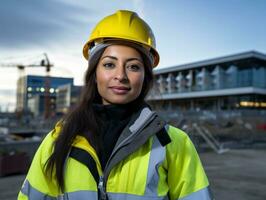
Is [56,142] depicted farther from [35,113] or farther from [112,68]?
[35,113]

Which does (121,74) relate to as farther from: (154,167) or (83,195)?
(83,195)

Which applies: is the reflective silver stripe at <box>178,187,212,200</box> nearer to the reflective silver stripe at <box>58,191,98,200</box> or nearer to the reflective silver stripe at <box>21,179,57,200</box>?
the reflective silver stripe at <box>58,191,98,200</box>

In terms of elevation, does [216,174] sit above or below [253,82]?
below

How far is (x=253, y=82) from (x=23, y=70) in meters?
64.4

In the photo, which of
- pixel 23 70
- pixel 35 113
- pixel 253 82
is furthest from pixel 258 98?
pixel 23 70

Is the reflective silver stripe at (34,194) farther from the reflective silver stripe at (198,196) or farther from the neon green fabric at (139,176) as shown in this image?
the reflective silver stripe at (198,196)

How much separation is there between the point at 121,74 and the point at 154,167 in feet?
1.73

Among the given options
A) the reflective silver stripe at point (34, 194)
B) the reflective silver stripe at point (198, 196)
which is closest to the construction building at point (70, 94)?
the reflective silver stripe at point (34, 194)

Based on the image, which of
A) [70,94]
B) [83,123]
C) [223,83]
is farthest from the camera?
[223,83]

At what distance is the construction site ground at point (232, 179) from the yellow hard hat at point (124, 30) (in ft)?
23.2

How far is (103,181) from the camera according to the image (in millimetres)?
1770

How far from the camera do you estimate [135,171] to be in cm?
180

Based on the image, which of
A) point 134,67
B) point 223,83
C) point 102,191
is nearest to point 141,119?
point 134,67

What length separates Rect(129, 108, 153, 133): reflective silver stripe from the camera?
6.13 ft
